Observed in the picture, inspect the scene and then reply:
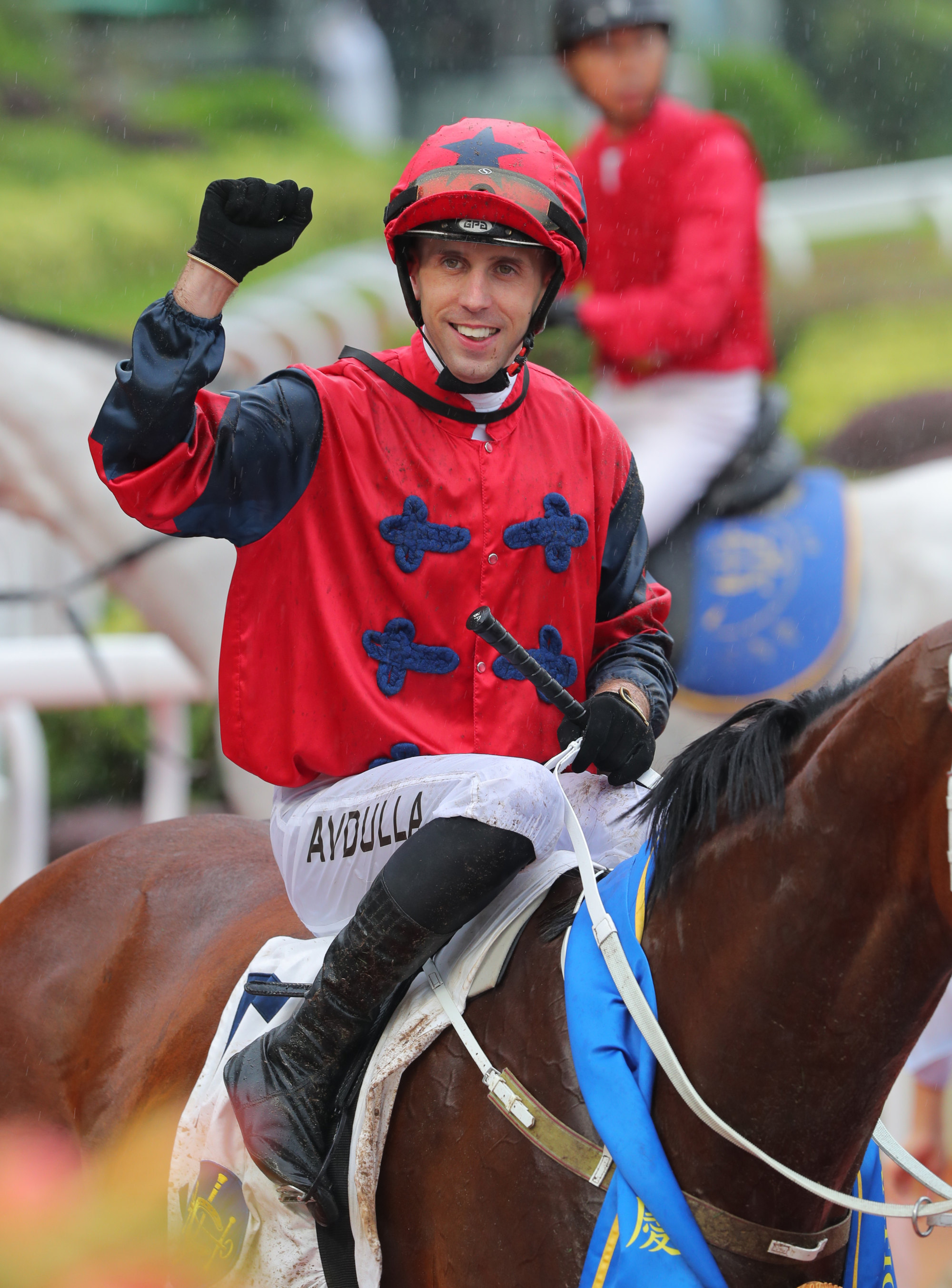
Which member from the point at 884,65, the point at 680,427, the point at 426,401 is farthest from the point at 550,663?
the point at 884,65

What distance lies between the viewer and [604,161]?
198 inches

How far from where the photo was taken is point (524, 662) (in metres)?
2.08

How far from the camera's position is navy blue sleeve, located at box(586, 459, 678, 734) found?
2.47 m

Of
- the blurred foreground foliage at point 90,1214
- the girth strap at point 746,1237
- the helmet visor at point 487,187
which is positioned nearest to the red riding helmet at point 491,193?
the helmet visor at point 487,187

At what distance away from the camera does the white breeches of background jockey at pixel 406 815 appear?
2109 mm

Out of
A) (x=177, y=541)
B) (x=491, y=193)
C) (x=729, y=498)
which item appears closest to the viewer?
(x=491, y=193)

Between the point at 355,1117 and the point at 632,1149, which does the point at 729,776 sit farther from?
the point at 355,1117

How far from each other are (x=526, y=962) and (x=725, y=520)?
2.99 meters

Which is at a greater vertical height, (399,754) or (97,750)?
(399,754)

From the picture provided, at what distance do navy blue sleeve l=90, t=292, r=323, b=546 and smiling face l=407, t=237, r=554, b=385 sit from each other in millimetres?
231

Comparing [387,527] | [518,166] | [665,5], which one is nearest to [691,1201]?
[387,527]

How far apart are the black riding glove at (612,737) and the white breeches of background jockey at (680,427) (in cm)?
251

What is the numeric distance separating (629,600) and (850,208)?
33.5 ft

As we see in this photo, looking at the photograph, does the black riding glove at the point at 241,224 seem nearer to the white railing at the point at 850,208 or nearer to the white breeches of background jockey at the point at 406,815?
the white breeches of background jockey at the point at 406,815
